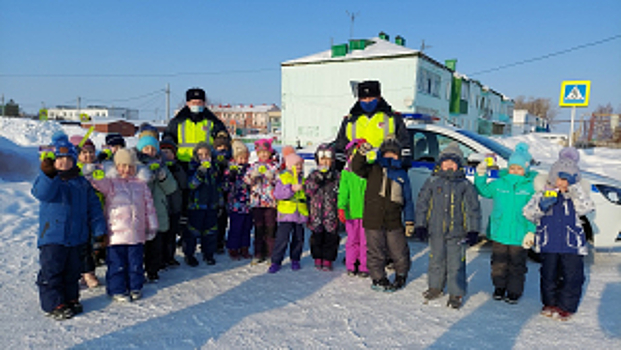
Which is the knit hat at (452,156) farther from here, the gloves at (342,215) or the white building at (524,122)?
the white building at (524,122)

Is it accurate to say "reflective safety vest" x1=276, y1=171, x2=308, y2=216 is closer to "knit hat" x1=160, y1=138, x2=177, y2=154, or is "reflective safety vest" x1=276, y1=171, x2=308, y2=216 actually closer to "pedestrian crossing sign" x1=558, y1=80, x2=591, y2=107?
"knit hat" x1=160, y1=138, x2=177, y2=154

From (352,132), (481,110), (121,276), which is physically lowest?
(121,276)

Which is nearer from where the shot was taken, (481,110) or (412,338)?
(412,338)

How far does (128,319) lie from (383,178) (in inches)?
104

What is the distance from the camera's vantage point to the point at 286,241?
459 cm

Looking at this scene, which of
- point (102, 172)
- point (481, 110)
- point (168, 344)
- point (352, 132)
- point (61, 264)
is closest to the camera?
point (168, 344)

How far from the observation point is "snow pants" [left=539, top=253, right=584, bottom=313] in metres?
3.41

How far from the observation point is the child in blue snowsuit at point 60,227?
3.15m

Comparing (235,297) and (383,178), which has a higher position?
(383,178)

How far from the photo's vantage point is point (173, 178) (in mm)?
4270

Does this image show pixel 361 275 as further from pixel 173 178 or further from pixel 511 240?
pixel 173 178

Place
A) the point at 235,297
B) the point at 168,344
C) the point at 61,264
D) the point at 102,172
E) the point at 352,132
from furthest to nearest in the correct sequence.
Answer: the point at 352,132 → the point at 235,297 → the point at 102,172 → the point at 61,264 → the point at 168,344

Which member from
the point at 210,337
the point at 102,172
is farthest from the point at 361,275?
the point at 102,172

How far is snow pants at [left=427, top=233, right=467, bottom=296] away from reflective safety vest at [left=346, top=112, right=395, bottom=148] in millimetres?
1308
